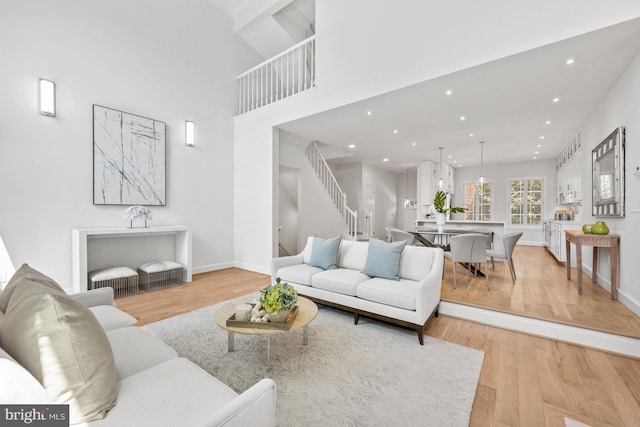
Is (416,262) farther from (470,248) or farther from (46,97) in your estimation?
(46,97)

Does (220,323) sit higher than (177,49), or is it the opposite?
(177,49)

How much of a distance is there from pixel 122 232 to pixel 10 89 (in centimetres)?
213

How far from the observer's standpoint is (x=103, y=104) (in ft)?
13.3

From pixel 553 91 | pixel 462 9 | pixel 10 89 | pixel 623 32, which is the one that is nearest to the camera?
pixel 623 32

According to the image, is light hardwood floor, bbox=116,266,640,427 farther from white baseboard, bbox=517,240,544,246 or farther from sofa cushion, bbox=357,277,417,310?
white baseboard, bbox=517,240,544,246

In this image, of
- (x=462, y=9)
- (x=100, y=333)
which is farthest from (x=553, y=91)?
(x=100, y=333)

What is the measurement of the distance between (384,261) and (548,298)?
87.9 inches

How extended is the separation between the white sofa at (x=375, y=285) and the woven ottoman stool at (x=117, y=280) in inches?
87.9

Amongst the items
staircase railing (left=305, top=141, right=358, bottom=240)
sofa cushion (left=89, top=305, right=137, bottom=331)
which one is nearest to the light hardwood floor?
sofa cushion (left=89, top=305, right=137, bottom=331)

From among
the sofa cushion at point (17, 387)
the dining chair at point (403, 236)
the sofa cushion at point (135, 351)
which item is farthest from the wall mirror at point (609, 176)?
the sofa cushion at point (17, 387)

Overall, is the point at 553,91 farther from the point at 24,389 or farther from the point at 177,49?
the point at 177,49

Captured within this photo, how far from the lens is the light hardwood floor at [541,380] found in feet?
5.57

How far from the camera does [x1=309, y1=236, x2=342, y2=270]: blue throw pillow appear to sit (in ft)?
11.7

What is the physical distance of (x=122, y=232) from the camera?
3.88m
